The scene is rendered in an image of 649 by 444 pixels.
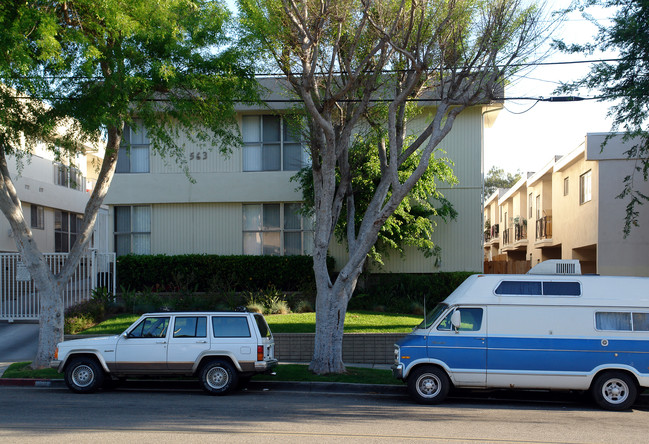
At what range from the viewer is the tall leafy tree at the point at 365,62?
14016 mm

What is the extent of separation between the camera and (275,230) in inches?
960

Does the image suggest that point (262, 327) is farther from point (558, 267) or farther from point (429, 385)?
point (558, 267)

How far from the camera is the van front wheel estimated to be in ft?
40.1

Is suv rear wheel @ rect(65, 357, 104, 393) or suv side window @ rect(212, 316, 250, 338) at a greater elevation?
suv side window @ rect(212, 316, 250, 338)

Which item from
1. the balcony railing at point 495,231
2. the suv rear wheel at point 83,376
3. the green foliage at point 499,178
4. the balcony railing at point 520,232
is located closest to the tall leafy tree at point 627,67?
the suv rear wheel at point 83,376

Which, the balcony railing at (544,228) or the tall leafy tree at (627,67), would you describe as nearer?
the tall leafy tree at (627,67)

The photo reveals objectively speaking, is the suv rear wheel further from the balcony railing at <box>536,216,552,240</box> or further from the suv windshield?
the balcony railing at <box>536,216,552,240</box>

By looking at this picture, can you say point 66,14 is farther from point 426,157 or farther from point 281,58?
point 426,157

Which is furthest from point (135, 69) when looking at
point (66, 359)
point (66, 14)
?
point (66, 359)

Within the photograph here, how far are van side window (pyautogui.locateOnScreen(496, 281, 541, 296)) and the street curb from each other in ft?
9.98

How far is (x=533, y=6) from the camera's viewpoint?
14117 millimetres

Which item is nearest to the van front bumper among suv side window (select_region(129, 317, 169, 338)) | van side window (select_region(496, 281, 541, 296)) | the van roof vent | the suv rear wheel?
van side window (select_region(496, 281, 541, 296))

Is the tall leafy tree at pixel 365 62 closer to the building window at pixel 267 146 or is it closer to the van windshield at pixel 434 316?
the van windshield at pixel 434 316

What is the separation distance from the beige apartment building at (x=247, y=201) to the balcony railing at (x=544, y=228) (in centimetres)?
1015
